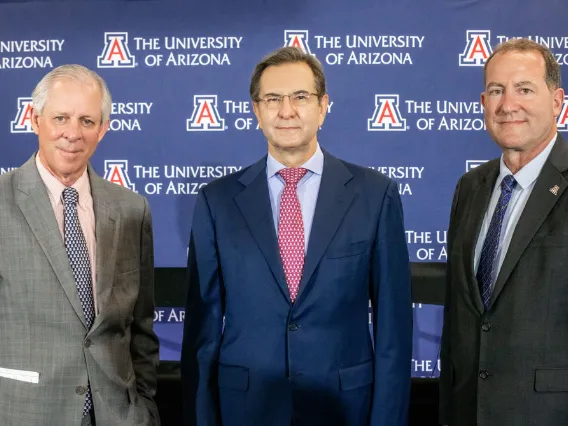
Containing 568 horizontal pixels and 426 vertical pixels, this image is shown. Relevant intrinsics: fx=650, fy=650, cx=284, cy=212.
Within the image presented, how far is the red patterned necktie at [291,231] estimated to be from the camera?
7.28 ft

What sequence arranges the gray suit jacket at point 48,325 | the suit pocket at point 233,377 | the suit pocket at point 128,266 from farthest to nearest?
the suit pocket at point 128,266, the suit pocket at point 233,377, the gray suit jacket at point 48,325

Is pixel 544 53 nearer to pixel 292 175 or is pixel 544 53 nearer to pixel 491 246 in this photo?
pixel 491 246

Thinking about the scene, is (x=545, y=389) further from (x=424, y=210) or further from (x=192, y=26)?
(x=192, y=26)

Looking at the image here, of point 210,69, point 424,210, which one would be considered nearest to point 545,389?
point 424,210

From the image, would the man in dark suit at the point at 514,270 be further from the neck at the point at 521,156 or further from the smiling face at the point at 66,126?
the smiling face at the point at 66,126

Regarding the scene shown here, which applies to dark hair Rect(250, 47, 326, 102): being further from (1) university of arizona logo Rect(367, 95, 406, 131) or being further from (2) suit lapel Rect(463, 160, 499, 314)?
(1) university of arizona logo Rect(367, 95, 406, 131)

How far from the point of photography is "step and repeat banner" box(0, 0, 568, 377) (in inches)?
156

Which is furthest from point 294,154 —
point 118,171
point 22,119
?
point 22,119

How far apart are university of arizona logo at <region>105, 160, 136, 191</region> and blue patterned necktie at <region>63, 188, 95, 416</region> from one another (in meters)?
1.86

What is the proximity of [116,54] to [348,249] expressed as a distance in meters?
2.53

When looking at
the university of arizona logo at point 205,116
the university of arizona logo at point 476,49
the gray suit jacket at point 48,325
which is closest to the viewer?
the gray suit jacket at point 48,325

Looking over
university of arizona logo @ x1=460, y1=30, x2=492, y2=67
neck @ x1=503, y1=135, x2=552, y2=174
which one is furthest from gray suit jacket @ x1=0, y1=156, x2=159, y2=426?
university of arizona logo @ x1=460, y1=30, x2=492, y2=67

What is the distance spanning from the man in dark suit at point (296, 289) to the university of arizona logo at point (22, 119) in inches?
90.3

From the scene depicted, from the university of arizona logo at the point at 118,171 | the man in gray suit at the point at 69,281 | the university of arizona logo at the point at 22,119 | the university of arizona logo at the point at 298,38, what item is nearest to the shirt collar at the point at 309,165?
the man in gray suit at the point at 69,281
